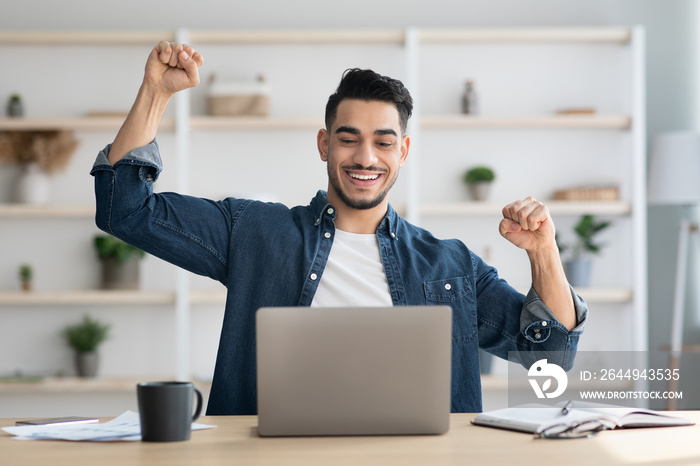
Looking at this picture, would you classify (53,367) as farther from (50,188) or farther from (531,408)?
(531,408)

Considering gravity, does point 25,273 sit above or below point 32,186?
below

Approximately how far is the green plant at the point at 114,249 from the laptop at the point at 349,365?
8.58ft

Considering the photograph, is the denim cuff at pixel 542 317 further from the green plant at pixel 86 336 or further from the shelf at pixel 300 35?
the green plant at pixel 86 336

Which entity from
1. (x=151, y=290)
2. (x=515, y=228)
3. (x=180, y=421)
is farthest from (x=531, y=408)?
(x=151, y=290)

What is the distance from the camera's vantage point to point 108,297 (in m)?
3.44

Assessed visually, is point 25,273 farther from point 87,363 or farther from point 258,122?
point 258,122

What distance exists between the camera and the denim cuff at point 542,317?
1.58m

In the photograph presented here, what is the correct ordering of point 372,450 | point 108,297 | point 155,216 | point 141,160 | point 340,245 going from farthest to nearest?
point 108,297, point 340,245, point 155,216, point 141,160, point 372,450

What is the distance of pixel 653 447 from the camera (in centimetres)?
103

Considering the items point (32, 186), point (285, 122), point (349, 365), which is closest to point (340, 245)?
point (349, 365)

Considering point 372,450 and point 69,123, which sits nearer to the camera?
point 372,450

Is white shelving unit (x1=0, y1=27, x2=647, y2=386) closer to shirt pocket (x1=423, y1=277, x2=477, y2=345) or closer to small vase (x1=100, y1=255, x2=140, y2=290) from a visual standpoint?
small vase (x1=100, y1=255, x2=140, y2=290)

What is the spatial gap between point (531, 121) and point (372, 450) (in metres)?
2.80

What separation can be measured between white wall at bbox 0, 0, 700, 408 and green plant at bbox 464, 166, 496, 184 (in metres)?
0.81
